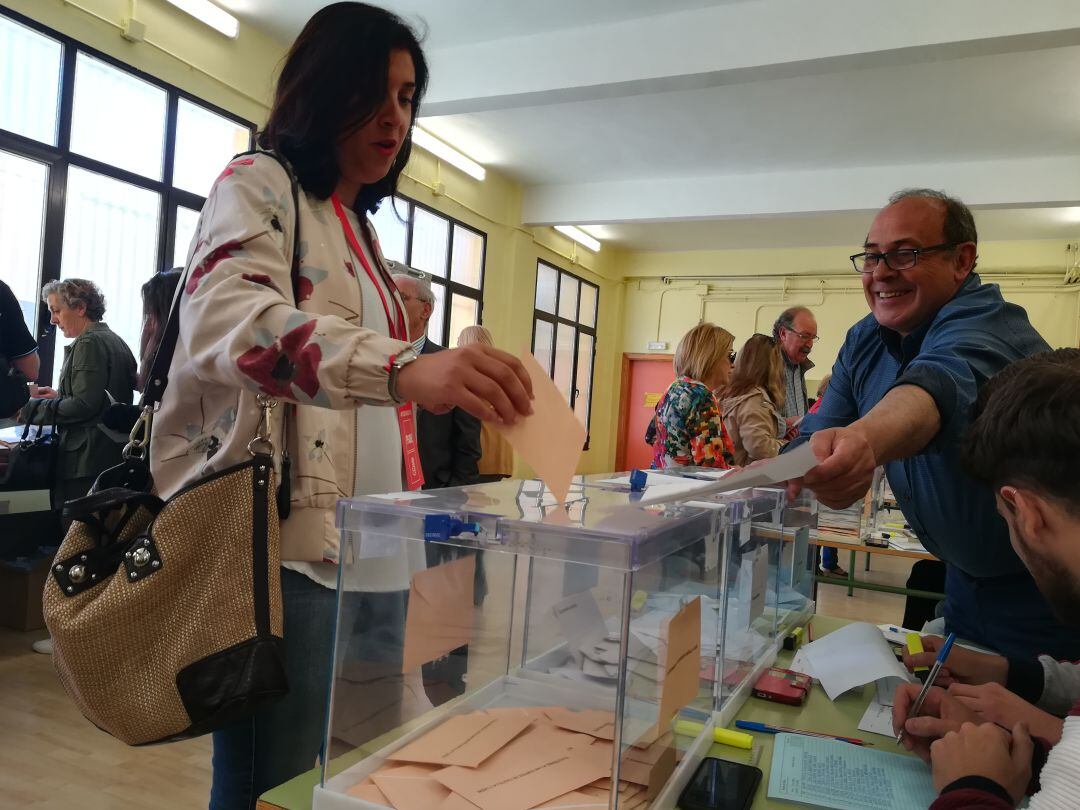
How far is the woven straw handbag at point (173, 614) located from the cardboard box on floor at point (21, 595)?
3134mm

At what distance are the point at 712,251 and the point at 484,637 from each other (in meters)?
10.4

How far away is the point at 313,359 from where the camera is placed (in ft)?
2.40

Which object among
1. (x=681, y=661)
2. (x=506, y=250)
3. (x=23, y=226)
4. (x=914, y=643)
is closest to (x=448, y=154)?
(x=506, y=250)

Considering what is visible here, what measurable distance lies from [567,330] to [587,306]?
0.69 metres

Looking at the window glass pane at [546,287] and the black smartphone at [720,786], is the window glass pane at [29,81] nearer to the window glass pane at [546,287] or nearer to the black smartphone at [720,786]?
the black smartphone at [720,786]

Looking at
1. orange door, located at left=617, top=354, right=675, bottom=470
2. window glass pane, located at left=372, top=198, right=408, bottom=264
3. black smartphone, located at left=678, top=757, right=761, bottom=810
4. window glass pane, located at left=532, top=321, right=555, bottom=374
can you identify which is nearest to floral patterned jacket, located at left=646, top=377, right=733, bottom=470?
black smartphone, located at left=678, top=757, right=761, bottom=810

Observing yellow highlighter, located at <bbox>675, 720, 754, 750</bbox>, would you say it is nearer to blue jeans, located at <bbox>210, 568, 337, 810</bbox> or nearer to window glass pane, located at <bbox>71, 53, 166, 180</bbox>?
blue jeans, located at <bbox>210, 568, 337, 810</bbox>

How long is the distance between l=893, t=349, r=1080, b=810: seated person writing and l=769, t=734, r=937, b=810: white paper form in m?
0.03

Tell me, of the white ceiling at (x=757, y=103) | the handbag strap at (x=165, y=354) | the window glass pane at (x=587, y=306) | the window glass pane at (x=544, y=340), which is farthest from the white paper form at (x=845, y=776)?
the window glass pane at (x=587, y=306)

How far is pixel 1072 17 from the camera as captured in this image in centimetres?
376

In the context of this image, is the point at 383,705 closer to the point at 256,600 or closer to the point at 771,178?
the point at 256,600

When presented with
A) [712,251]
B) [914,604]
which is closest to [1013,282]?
[712,251]

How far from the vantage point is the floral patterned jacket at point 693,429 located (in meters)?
2.98

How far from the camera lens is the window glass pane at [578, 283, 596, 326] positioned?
1045cm
